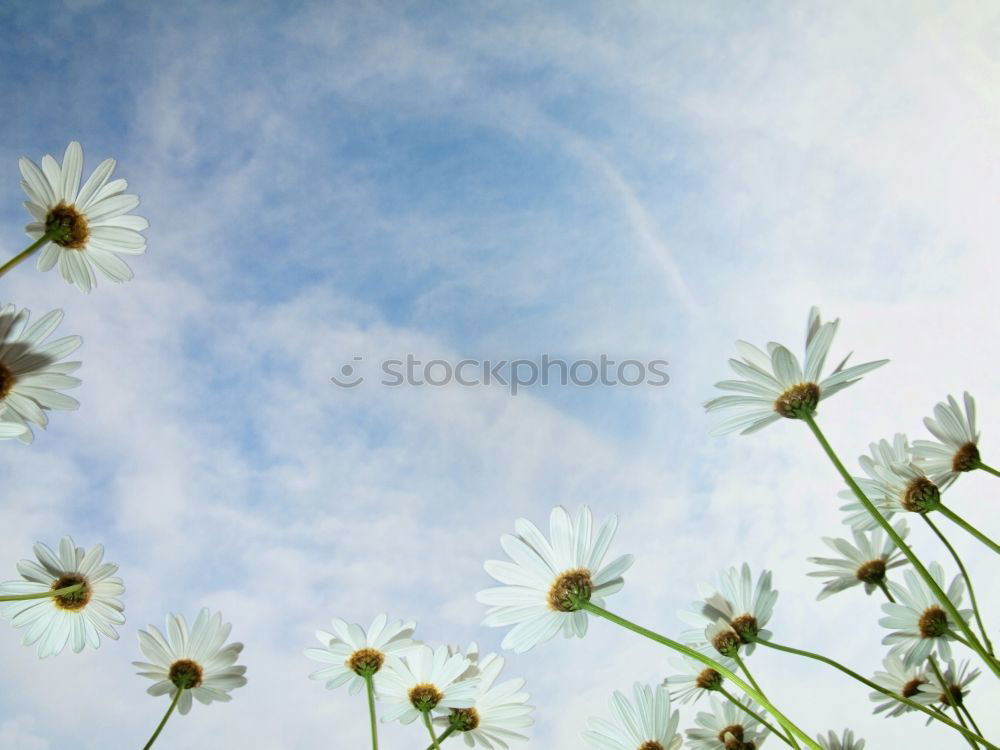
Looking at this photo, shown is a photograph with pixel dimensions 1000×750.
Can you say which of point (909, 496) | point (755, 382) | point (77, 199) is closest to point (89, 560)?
point (77, 199)

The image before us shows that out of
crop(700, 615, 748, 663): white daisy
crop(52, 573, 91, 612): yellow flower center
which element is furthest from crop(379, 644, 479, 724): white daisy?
crop(52, 573, 91, 612): yellow flower center

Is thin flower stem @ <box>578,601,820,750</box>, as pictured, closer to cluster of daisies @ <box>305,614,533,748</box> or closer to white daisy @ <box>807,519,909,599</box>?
cluster of daisies @ <box>305,614,533,748</box>

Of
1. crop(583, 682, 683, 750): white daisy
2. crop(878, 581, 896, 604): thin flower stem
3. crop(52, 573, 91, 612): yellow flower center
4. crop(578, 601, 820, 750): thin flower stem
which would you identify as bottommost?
crop(578, 601, 820, 750): thin flower stem

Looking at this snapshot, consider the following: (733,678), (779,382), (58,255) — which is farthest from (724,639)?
(58,255)

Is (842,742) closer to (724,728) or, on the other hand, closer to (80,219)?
(724,728)

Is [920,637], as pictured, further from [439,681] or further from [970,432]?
[439,681]
